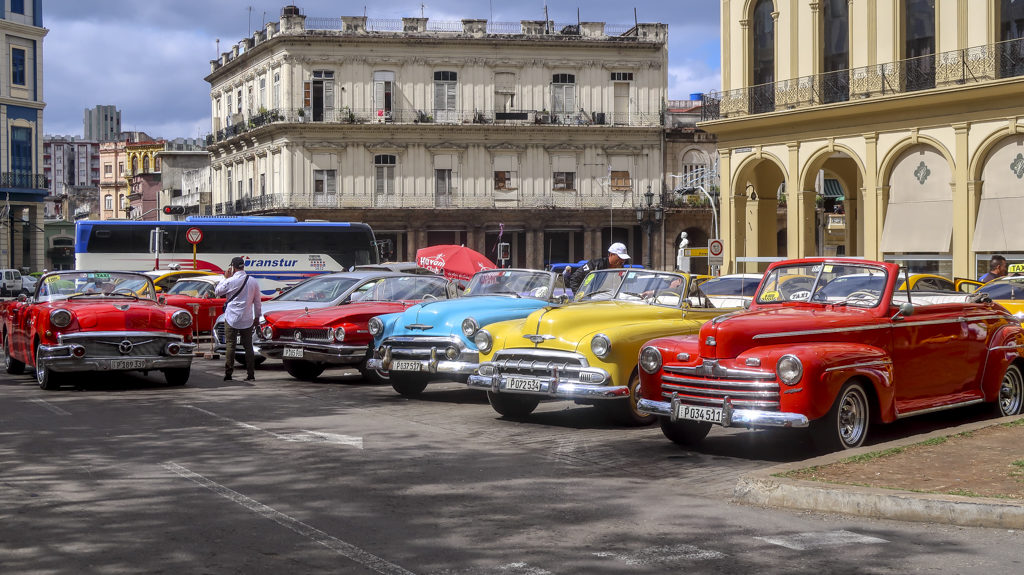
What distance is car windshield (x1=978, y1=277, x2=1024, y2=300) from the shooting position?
1814cm

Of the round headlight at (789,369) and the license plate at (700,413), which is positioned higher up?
the round headlight at (789,369)

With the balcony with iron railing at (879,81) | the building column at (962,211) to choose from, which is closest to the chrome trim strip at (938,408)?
the building column at (962,211)

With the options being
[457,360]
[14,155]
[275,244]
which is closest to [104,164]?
[14,155]

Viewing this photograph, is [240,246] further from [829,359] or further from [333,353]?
[829,359]

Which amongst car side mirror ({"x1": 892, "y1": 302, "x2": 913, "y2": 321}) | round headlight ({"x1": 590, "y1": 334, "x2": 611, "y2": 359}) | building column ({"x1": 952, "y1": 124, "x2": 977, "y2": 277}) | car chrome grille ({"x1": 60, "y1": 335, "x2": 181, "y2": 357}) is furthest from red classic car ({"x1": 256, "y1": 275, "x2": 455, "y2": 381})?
building column ({"x1": 952, "y1": 124, "x2": 977, "y2": 277})

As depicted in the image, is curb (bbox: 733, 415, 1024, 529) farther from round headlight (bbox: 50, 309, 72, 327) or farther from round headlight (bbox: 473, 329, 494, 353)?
round headlight (bbox: 50, 309, 72, 327)

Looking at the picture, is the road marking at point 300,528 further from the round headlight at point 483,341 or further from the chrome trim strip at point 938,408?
the chrome trim strip at point 938,408

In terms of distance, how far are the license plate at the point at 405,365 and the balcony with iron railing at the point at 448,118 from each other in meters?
46.0

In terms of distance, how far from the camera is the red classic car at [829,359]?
9.37m

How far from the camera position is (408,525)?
280 inches

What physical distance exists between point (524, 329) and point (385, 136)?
48527 mm

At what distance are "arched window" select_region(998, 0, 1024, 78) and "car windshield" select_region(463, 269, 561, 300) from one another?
1845 centimetres

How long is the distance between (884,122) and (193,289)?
1910 centimetres

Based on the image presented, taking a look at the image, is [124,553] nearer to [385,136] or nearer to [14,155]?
[385,136]
